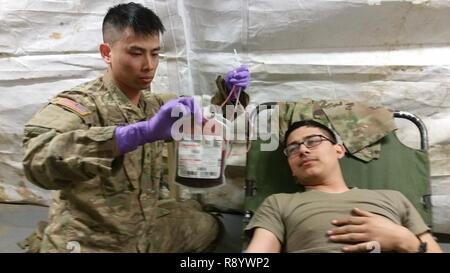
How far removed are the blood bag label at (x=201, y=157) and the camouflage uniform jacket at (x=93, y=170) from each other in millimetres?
168

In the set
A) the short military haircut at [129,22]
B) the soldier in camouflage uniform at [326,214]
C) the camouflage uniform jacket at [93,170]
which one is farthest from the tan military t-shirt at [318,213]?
the short military haircut at [129,22]

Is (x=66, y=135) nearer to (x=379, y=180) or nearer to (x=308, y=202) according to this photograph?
(x=308, y=202)

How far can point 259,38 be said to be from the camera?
1.89 meters

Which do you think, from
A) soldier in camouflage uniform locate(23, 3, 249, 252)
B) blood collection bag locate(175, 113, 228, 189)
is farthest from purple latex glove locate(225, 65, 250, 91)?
blood collection bag locate(175, 113, 228, 189)

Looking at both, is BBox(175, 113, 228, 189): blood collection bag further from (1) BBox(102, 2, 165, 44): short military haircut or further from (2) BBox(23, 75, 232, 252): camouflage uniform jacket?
(1) BBox(102, 2, 165, 44): short military haircut

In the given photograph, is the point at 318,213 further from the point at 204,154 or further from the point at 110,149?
the point at 110,149

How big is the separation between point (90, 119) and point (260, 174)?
70cm

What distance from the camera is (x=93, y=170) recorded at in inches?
46.9

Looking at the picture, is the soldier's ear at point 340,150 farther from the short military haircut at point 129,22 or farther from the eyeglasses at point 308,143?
the short military haircut at point 129,22

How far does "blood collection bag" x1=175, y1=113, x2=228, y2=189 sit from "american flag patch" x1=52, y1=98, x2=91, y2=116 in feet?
1.00

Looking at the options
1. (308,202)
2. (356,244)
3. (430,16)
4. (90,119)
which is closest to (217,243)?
(308,202)

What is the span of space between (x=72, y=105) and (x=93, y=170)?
0.86 feet

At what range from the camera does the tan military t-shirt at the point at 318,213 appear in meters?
1.40

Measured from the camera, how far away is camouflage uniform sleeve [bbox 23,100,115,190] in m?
1.17
